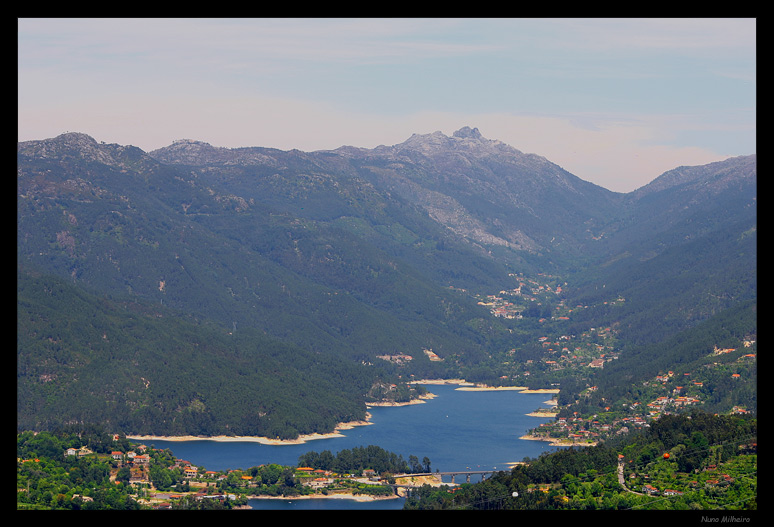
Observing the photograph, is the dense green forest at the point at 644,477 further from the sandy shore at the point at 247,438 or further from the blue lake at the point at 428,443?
the sandy shore at the point at 247,438

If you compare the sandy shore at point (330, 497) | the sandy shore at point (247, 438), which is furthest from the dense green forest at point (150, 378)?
the sandy shore at point (330, 497)

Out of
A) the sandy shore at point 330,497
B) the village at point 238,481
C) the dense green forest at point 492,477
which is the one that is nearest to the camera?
the dense green forest at point 492,477

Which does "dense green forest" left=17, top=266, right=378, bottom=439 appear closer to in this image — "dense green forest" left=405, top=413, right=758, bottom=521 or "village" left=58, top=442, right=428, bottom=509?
"village" left=58, top=442, right=428, bottom=509

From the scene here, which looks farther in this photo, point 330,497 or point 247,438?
point 247,438


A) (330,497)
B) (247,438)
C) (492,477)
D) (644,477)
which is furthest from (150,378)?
(644,477)

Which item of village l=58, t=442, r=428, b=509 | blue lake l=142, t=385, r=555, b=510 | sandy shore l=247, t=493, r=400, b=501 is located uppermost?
blue lake l=142, t=385, r=555, b=510

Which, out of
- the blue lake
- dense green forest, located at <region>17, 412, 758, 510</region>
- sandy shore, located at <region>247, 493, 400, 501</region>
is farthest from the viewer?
the blue lake

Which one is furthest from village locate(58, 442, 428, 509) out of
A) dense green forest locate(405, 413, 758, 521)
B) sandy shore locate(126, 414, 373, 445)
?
sandy shore locate(126, 414, 373, 445)

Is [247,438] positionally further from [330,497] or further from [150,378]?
[330,497]
